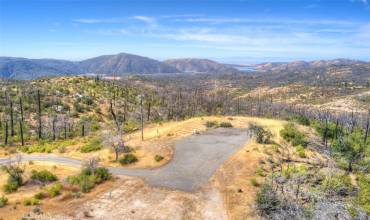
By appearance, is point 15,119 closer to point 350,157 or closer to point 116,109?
point 116,109

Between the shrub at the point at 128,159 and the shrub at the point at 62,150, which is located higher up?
the shrub at the point at 128,159

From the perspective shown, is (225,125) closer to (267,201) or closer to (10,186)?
(267,201)

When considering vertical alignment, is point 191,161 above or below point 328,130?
below

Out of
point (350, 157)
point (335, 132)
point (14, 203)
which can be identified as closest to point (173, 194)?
point (14, 203)

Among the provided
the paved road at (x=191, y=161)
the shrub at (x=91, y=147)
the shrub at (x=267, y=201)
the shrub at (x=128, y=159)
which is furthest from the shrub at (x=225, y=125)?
the shrub at (x=267, y=201)

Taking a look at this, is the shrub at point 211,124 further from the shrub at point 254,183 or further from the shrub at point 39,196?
the shrub at point 39,196

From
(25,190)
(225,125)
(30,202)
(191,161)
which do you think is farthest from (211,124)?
(30,202)
